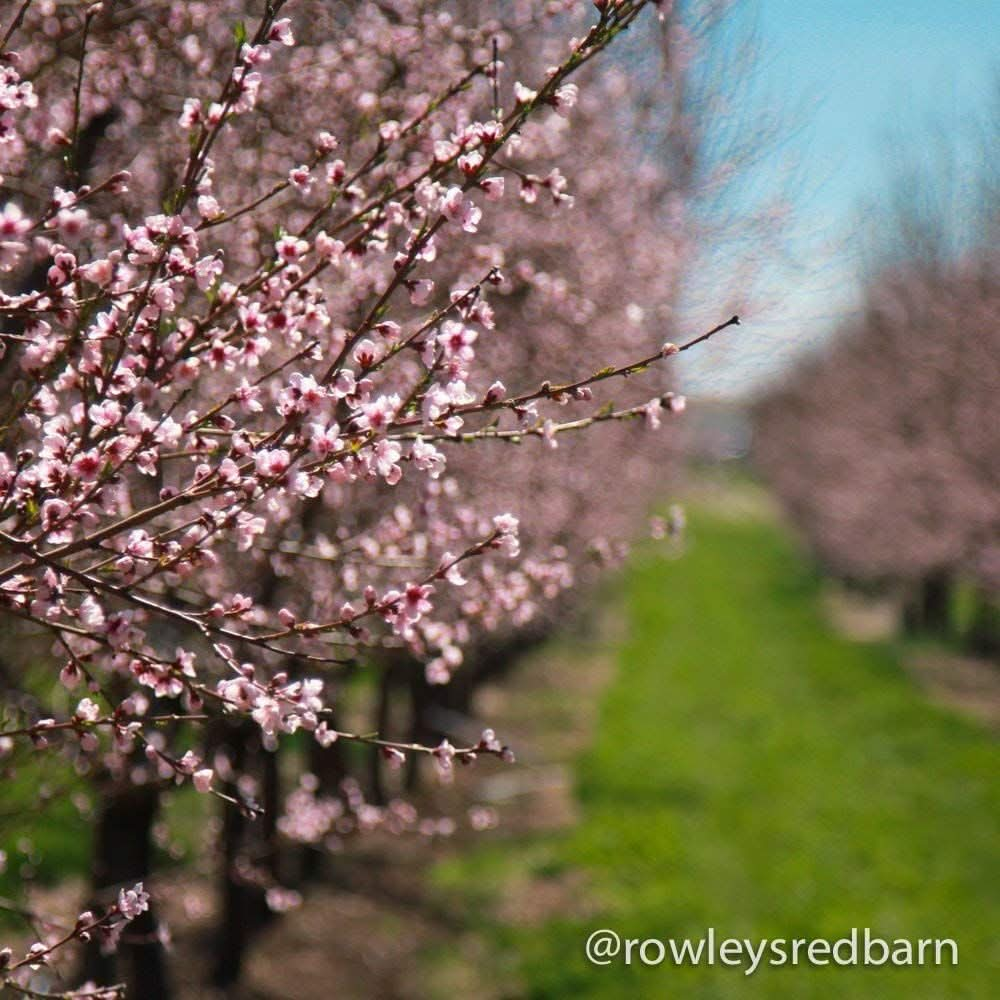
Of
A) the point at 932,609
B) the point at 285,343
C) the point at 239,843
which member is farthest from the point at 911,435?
the point at 285,343

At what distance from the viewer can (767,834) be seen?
49.7 ft

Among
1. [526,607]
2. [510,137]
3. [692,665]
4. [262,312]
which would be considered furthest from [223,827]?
[692,665]

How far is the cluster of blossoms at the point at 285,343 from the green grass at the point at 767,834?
3461mm

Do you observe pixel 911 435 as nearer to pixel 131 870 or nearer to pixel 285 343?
pixel 131 870

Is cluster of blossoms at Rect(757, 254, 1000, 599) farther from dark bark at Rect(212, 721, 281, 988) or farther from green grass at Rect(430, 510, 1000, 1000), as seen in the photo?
dark bark at Rect(212, 721, 281, 988)

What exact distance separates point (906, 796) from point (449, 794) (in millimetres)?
6770

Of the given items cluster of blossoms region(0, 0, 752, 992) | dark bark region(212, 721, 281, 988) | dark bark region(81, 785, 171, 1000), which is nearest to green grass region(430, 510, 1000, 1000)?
dark bark region(212, 721, 281, 988)

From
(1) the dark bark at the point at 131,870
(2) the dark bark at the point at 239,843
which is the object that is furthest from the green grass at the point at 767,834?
(1) the dark bark at the point at 131,870

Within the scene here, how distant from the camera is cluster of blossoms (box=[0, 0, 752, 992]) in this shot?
10.7 feet

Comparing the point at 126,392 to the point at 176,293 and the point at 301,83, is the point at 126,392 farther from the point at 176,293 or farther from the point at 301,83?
the point at 301,83

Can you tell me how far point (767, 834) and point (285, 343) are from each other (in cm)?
1280

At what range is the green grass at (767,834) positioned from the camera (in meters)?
10.9

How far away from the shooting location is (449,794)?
17.9 metres

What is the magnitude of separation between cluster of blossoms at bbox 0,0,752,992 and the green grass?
3461 millimetres
